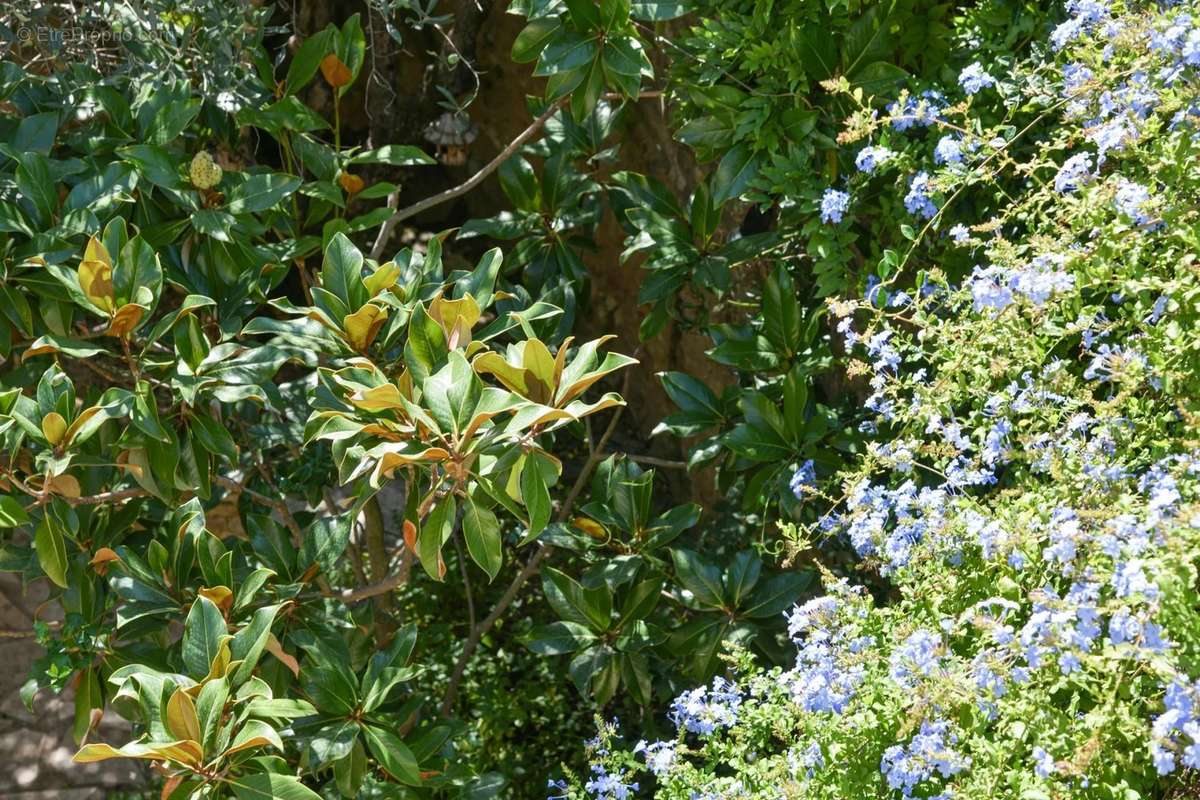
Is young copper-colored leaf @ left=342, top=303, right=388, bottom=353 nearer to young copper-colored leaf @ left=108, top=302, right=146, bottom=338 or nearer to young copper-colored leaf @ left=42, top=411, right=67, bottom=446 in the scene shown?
young copper-colored leaf @ left=108, top=302, right=146, bottom=338

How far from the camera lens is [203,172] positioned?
8.41 feet

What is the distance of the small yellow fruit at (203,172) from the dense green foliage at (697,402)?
0.01 meters

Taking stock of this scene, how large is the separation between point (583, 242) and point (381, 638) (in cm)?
116

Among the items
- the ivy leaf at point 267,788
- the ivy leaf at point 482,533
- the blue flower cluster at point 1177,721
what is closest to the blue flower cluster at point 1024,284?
the blue flower cluster at point 1177,721

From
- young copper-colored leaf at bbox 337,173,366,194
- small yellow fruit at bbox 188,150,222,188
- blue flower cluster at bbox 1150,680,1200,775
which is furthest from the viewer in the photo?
young copper-colored leaf at bbox 337,173,366,194

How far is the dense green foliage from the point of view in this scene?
5.74 feet

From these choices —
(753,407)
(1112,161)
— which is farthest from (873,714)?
(1112,161)

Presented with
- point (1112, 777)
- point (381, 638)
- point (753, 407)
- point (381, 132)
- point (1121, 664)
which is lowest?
point (1112, 777)

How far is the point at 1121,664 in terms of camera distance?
5.25 feet

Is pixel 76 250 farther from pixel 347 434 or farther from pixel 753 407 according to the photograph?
Answer: pixel 753 407

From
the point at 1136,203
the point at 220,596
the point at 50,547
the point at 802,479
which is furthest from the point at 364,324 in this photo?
the point at 1136,203

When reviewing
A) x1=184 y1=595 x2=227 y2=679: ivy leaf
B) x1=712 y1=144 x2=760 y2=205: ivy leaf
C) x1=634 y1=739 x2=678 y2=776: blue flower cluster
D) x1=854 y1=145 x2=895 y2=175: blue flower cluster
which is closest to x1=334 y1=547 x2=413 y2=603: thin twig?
x1=184 y1=595 x2=227 y2=679: ivy leaf

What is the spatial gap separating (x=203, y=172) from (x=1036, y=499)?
1791 millimetres

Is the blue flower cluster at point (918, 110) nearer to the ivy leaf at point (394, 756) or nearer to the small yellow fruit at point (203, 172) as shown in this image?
the small yellow fruit at point (203, 172)
